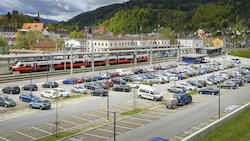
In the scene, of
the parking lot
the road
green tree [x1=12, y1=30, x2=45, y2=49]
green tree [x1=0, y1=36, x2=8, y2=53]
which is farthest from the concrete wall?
green tree [x1=12, y1=30, x2=45, y2=49]

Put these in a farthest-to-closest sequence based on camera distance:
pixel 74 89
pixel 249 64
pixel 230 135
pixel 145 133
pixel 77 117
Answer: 1. pixel 249 64
2. pixel 74 89
3. pixel 77 117
4. pixel 145 133
5. pixel 230 135

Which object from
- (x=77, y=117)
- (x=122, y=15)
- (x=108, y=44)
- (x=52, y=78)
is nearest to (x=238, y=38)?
(x=122, y=15)

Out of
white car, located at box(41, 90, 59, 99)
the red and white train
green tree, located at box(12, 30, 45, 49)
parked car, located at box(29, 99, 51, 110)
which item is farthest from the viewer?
green tree, located at box(12, 30, 45, 49)

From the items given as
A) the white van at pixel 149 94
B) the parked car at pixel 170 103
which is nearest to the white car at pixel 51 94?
the white van at pixel 149 94

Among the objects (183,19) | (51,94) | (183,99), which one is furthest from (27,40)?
(183,19)

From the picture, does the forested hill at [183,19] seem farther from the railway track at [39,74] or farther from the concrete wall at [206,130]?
the concrete wall at [206,130]

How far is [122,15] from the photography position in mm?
174625

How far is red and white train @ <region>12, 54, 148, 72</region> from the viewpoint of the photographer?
4252cm

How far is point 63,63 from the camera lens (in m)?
48.0

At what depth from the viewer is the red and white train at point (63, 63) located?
42.5 meters

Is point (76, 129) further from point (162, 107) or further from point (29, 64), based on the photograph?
point (29, 64)

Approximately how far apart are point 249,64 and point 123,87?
4349cm

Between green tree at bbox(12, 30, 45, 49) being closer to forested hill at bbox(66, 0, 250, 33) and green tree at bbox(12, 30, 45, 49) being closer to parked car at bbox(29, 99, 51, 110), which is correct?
parked car at bbox(29, 99, 51, 110)

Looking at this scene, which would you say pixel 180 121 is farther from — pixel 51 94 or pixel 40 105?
pixel 51 94
